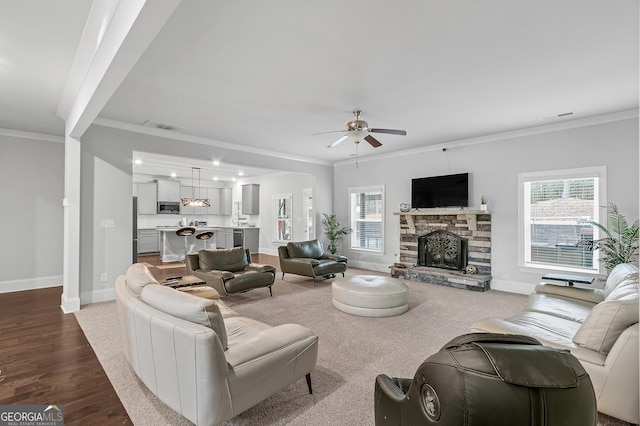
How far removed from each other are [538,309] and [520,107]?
2.79 m

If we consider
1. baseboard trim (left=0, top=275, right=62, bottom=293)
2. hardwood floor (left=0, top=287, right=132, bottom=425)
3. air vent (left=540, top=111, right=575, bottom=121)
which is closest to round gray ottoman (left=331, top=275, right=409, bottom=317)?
hardwood floor (left=0, top=287, right=132, bottom=425)

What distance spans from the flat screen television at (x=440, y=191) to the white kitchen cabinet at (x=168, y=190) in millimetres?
7967

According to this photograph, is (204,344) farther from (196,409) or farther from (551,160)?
(551,160)

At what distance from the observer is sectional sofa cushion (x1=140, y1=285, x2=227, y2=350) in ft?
5.89

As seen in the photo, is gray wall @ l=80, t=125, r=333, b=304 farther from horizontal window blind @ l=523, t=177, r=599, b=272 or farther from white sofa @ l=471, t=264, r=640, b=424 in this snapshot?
horizontal window blind @ l=523, t=177, r=599, b=272

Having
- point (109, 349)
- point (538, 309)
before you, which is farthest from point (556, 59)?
point (109, 349)

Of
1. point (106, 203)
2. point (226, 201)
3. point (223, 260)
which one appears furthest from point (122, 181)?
point (226, 201)

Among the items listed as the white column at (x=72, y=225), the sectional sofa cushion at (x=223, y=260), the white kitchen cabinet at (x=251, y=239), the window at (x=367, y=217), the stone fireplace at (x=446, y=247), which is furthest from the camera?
the white kitchen cabinet at (x=251, y=239)

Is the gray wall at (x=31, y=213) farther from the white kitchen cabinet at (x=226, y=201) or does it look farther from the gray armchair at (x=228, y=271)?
the white kitchen cabinet at (x=226, y=201)

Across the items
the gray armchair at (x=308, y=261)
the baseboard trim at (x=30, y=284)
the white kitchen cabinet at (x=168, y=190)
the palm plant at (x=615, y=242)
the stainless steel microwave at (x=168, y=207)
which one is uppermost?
the white kitchen cabinet at (x=168, y=190)

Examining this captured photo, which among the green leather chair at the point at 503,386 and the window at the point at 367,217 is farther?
the window at the point at 367,217

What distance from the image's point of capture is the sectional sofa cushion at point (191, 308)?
5.89 ft

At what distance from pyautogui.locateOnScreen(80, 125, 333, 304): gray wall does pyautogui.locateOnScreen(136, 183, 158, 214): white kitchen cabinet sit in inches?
218

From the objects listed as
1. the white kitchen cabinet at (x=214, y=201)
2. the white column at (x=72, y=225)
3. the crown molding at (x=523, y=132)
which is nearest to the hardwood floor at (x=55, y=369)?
the white column at (x=72, y=225)
